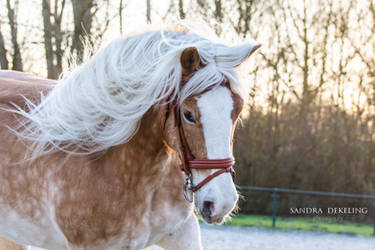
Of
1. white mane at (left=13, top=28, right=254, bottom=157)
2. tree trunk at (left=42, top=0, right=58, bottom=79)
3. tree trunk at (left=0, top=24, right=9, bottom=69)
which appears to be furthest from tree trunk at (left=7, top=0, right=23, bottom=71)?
white mane at (left=13, top=28, right=254, bottom=157)

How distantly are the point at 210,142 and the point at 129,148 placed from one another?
64 centimetres

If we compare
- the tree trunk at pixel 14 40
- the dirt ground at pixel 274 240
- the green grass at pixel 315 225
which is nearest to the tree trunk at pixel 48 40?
the tree trunk at pixel 14 40

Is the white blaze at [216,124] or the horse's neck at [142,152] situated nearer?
the white blaze at [216,124]

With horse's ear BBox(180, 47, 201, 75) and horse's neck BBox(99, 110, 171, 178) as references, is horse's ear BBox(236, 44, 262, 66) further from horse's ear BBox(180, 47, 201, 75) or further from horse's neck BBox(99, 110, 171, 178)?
horse's neck BBox(99, 110, 171, 178)

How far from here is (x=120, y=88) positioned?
2.51 metres

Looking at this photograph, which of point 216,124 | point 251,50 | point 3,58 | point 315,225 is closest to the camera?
point 216,124

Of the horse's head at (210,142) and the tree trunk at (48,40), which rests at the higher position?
the tree trunk at (48,40)

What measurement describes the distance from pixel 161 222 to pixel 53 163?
74 centimetres

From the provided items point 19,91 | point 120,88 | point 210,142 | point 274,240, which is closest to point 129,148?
point 120,88

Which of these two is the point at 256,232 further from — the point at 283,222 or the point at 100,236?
the point at 100,236

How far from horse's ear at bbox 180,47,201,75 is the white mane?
0.04 meters

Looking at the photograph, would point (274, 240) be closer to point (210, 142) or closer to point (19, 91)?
point (19, 91)

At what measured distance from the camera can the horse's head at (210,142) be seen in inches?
81.0

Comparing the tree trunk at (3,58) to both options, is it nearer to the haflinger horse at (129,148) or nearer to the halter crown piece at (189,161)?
the haflinger horse at (129,148)
